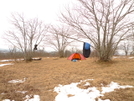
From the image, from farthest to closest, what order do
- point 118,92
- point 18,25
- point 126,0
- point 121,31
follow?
point 18,25
point 121,31
point 126,0
point 118,92

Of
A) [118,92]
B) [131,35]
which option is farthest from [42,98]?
[131,35]

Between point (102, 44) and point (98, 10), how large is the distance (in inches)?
78.5

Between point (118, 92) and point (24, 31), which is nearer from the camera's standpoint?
point (118, 92)

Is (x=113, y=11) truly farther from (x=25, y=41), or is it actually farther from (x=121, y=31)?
(x=25, y=41)

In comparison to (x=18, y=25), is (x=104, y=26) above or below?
below

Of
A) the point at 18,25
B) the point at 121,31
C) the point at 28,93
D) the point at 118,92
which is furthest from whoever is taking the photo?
the point at 18,25

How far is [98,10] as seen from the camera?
6.05 metres

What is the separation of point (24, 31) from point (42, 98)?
1118 cm

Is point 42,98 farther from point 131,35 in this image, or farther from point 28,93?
point 131,35

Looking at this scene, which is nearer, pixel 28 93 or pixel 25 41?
pixel 28 93

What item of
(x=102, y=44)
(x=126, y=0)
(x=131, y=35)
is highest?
(x=126, y=0)

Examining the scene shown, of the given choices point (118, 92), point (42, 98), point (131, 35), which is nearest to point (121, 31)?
point (131, 35)

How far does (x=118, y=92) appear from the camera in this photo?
2348 mm

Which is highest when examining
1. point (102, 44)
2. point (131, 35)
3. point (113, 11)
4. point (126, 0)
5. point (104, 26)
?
point (126, 0)
